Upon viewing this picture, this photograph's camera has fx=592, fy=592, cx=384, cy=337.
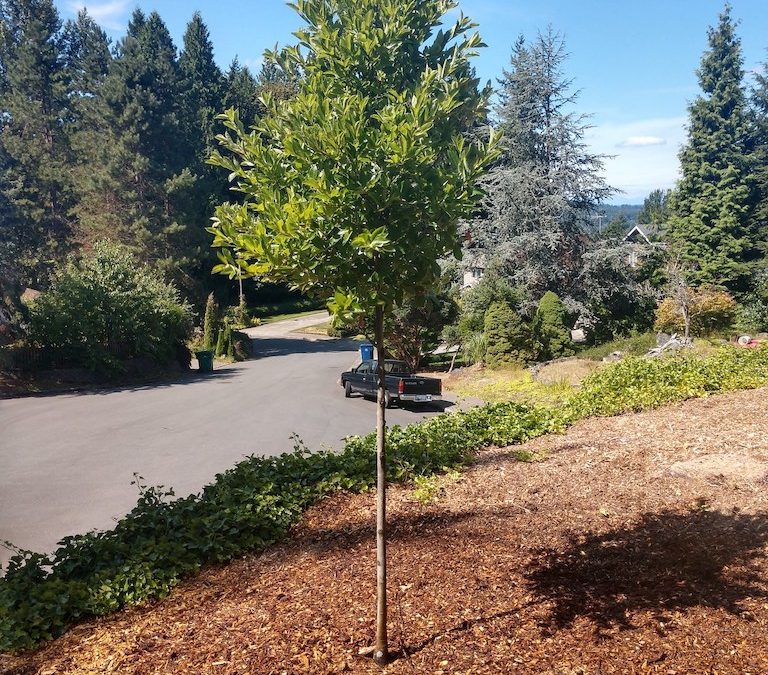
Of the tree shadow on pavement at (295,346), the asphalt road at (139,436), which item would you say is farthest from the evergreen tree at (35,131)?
the asphalt road at (139,436)

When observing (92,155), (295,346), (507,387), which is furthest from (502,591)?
(92,155)

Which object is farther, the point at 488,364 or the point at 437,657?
the point at 488,364

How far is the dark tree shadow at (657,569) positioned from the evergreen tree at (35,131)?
113ft

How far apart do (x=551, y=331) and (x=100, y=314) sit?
1500 centimetres

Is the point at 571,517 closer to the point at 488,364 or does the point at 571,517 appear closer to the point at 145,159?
the point at 488,364

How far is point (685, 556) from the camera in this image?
435 centimetres

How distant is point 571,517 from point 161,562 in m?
3.42

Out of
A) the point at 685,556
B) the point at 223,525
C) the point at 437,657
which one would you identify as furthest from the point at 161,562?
the point at 685,556

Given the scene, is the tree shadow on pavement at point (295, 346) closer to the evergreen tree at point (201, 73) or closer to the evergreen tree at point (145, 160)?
the evergreen tree at point (145, 160)

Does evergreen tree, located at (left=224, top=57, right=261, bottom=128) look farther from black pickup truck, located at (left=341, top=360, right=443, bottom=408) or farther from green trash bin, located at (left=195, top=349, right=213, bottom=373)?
black pickup truck, located at (left=341, top=360, right=443, bottom=408)

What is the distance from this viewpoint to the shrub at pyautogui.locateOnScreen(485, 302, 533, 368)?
755 inches

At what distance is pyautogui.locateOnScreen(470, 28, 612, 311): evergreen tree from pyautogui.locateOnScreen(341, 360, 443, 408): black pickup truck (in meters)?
8.02

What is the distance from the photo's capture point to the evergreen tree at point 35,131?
3438 cm

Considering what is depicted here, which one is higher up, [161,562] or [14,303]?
[14,303]
